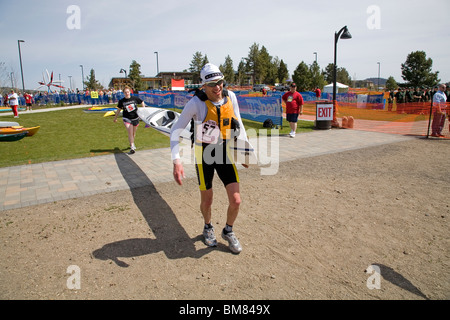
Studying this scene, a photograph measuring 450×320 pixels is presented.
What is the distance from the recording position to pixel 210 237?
12.4 ft

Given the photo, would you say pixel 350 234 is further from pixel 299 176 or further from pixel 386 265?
pixel 299 176

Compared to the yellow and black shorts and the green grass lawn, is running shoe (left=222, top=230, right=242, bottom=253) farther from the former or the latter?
the green grass lawn

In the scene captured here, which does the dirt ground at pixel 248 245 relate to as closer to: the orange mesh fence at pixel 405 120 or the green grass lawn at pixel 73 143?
the green grass lawn at pixel 73 143

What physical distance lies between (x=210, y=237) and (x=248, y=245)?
511 mm

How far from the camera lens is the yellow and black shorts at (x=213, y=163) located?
3566 mm

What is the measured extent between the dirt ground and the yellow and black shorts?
907 millimetres

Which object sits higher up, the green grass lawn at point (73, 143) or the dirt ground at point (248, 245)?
the green grass lawn at point (73, 143)

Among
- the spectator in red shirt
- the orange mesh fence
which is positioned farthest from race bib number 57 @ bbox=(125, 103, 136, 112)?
the orange mesh fence

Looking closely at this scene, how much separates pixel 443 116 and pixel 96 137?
1416 cm

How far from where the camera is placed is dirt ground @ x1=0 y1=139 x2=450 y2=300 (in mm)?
2895

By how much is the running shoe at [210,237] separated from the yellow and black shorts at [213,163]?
1.99 ft

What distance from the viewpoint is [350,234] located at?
3.98m

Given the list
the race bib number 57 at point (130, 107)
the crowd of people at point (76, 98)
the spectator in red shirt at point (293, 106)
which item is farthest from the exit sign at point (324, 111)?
the crowd of people at point (76, 98)

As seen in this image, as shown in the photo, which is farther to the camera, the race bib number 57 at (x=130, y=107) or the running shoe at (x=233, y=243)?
the race bib number 57 at (x=130, y=107)
